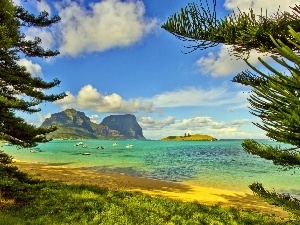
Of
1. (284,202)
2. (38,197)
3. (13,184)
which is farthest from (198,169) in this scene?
(284,202)

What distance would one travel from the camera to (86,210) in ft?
35.4

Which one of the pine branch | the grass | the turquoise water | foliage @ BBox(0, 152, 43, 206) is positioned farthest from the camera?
the turquoise water

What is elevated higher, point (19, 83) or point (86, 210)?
point (19, 83)

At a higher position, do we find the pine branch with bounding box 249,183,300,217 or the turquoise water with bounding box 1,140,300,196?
the pine branch with bounding box 249,183,300,217

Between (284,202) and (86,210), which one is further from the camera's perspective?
(86,210)

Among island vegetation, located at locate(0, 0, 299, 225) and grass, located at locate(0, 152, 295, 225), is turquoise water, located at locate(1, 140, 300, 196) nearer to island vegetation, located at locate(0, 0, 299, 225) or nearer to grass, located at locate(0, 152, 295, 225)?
grass, located at locate(0, 152, 295, 225)

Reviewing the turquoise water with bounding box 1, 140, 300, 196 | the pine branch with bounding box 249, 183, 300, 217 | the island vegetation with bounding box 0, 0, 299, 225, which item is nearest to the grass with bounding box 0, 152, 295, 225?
the island vegetation with bounding box 0, 0, 299, 225

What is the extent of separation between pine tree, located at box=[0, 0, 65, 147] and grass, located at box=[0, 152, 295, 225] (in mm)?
1457

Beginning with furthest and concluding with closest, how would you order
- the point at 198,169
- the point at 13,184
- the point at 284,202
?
1. the point at 198,169
2. the point at 13,184
3. the point at 284,202

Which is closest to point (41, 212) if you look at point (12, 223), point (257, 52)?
point (12, 223)

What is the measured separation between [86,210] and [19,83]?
6022mm

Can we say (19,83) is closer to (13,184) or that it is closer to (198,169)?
(13,184)

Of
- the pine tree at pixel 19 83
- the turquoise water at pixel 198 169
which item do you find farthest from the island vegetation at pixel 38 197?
the turquoise water at pixel 198 169

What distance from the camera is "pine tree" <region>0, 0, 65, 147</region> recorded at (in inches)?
394
